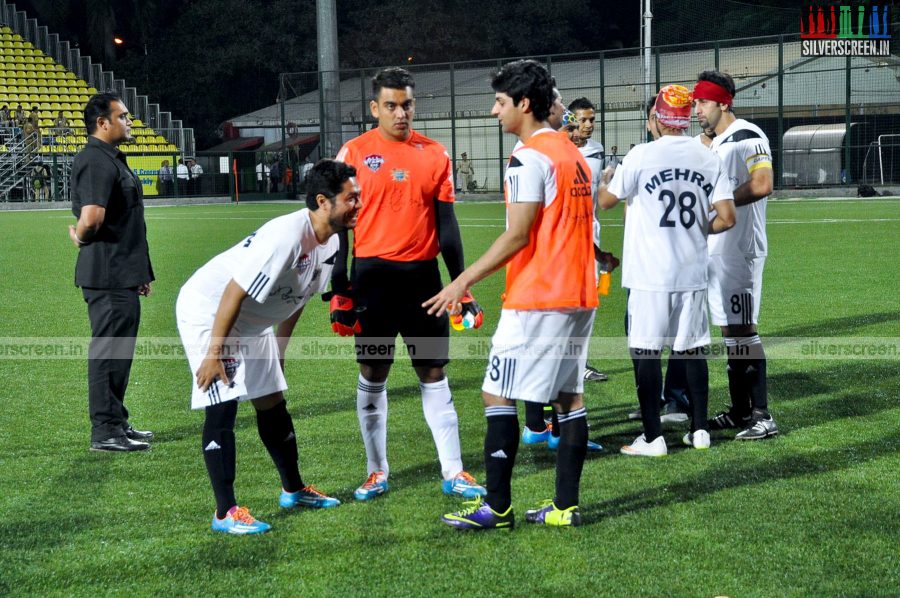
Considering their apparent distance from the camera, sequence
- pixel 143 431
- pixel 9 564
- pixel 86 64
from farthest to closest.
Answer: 1. pixel 86 64
2. pixel 143 431
3. pixel 9 564

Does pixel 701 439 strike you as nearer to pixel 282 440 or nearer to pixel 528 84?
pixel 282 440

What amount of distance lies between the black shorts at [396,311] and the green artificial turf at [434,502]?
784 mm

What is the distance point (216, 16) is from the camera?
56.2 m

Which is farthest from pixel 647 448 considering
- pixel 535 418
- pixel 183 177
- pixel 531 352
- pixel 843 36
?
pixel 183 177

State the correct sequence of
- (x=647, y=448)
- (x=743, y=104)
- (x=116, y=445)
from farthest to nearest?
(x=743, y=104) → (x=116, y=445) → (x=647, y=448)

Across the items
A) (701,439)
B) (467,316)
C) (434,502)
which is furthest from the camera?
(701,439)

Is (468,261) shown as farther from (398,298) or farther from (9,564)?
(9,564)

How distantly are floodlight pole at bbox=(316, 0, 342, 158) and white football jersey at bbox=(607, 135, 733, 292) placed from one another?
110ft

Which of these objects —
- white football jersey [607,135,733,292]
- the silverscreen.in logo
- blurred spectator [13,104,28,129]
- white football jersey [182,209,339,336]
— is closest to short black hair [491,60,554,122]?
white football jersey [182,209,339,336]

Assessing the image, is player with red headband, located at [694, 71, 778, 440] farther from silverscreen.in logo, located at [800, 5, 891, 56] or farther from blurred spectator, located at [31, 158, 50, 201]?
blurred spectator, located at [31, 158, 50, 201]

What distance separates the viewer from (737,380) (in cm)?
675

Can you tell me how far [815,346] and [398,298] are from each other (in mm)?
5549

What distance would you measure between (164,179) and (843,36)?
25.4 m

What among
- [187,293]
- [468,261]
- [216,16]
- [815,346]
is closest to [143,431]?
[187,293]
